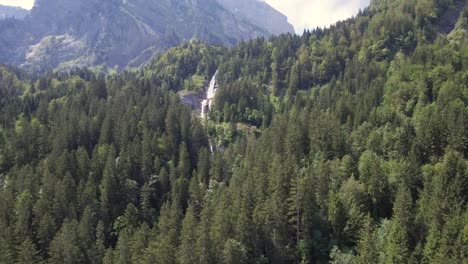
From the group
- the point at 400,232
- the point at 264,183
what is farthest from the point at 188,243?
the point at 400,232

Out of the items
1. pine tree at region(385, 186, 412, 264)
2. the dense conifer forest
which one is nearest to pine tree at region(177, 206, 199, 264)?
the dense conifer forest

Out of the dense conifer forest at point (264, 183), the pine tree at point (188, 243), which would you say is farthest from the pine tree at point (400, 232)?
the pine tree at point (188, 243)

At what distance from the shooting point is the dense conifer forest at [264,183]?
257ft

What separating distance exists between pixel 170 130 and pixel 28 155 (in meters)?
44.4

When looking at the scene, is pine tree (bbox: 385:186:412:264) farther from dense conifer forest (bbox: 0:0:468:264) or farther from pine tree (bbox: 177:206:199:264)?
pine tree (bbox: 177:206:199:264)

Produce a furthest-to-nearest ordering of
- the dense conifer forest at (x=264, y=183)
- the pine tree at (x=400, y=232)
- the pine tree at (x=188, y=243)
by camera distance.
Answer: the dense conifer forest at (x=264, y=183) → the pine tree at (x=188, y=243) → the pine tree at (x=400, y=232)

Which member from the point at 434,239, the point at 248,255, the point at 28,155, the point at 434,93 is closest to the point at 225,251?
the point at 248,255

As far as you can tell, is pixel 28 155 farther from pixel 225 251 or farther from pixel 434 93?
pixel 434 93

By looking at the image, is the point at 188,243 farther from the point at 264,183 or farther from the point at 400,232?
the point at 400,232

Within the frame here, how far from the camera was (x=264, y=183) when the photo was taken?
301 ft

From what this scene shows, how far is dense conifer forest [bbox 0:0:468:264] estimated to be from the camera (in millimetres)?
78250

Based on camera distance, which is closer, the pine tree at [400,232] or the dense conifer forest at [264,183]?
the pine tree at [400,232]

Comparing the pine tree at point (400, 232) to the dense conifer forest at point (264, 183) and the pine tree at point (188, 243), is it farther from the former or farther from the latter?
the pine tree at point (188, 243)

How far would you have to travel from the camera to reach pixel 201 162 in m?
128
